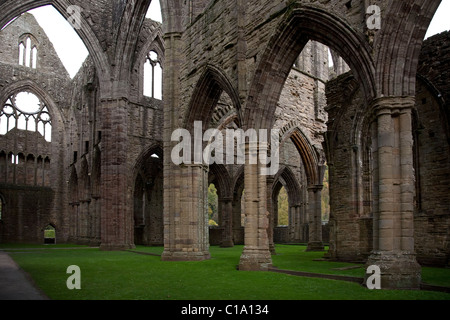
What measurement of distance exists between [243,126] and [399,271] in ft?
16.7

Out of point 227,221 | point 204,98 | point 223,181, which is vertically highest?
point 204,98

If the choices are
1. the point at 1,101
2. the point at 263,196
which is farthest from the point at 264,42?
the point at 1,101

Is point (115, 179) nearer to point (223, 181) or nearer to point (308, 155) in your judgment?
point (223, 181)

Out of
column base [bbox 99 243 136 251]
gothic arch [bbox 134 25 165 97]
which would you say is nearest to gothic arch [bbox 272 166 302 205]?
gothic arch [bbox 134 25 165 97]

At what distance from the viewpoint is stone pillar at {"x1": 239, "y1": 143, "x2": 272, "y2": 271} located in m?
9.78

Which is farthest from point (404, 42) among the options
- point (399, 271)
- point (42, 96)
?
point (42, 96)

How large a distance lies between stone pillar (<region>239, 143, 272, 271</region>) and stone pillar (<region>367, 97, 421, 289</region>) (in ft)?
10.7

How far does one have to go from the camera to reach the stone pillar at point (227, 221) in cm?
2311

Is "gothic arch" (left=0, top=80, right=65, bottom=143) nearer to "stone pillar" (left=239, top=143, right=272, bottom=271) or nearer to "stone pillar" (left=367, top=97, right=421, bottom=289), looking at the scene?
"stone pillar" (left=239, top=143, right=272, bottom=271)

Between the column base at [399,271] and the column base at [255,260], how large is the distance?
3.42m

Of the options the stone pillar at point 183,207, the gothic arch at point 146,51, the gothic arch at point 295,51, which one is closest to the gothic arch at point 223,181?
the gothic arch at point 146,51

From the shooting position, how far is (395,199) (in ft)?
22.4

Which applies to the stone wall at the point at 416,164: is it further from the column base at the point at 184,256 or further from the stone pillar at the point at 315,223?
the stone pillar at the point at 315,223
